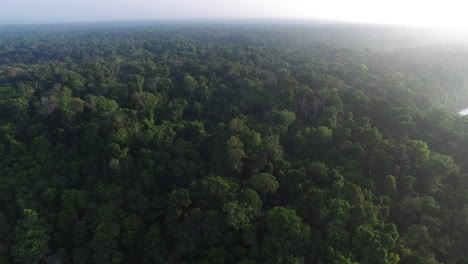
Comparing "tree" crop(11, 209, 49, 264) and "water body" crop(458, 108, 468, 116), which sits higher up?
"water body" crop(458, 108, 468, 116)

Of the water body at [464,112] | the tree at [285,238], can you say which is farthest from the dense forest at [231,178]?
the water body at [464,112]

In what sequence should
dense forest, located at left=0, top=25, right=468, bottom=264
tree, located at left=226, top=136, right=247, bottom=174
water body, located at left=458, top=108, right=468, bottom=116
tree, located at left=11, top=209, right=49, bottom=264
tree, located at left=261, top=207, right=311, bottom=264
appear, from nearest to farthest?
1. tree, located at left=261, top=207, right=311, bottom=264
2. dense forest, located at left=0, top=25, right=468, bottom=264
3. tree, located at left=11, top=209, right=49, bottom=264
4. tree, located at left=226, top=136, right=247, bottom=174
5. water body, located at left=458, top=108, right=468, bottom=116

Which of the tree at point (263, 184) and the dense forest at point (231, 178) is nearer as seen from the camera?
the dense forest at point (231, 178)

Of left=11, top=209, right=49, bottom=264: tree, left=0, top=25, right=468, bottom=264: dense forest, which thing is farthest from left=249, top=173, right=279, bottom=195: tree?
left=11, top=209, right=49, bottom=264: tree

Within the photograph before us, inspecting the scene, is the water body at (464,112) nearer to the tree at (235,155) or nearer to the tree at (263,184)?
the tree at (263,184)

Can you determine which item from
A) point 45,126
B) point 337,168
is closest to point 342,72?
point 337,168

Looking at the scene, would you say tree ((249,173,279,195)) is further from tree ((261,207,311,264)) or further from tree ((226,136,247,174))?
tree ((261,207,311,264))

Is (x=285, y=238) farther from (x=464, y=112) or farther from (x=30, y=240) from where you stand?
(x=464, y=112)

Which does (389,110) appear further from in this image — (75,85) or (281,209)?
(75,85)

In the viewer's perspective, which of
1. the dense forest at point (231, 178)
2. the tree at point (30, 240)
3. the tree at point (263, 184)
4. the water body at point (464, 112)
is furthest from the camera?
the water body at point (464, 112)

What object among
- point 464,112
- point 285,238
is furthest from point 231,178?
point 464,112
